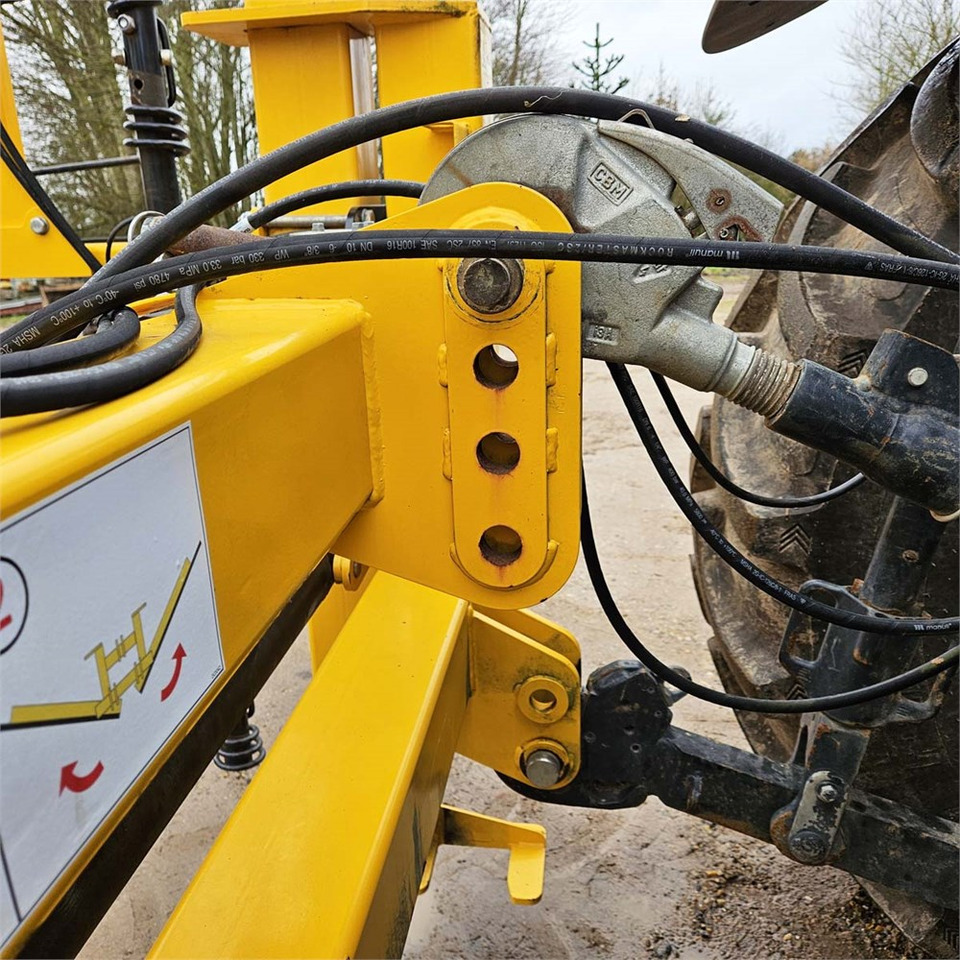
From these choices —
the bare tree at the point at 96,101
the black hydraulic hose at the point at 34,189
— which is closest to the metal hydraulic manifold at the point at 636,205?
the black hydraulic hose at the point at 34,189

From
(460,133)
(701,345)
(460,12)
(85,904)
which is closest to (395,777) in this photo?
(85,904)

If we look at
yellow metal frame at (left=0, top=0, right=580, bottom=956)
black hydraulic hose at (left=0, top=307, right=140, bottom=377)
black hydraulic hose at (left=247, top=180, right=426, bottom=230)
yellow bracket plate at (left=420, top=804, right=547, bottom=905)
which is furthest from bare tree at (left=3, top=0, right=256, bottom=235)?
black hydraulic hose at (left=0, top=307, right=140, bottom=377)

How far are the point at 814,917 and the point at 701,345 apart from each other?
57.3 inches

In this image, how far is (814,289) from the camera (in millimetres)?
1298

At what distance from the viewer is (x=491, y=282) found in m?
0.76

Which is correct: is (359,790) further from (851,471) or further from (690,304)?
(851,471)

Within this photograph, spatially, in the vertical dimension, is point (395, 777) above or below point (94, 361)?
below

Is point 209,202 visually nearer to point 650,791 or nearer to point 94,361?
point 94,361

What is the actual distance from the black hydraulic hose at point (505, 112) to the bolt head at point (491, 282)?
0.55 ft

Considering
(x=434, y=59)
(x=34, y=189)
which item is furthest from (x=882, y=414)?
(x=34, y=189)

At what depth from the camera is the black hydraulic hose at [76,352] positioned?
52 centimetres

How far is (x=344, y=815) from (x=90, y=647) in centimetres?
60

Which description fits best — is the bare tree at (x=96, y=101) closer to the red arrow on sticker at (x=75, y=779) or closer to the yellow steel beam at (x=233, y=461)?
the yellow steel beam at (x=233, y=461)

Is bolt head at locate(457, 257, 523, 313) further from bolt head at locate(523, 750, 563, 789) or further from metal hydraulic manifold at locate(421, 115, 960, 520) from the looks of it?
bolt head at locate(523, 750, 563, 789)
